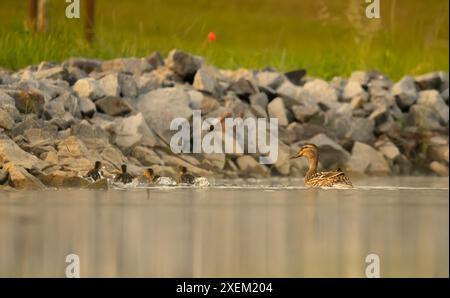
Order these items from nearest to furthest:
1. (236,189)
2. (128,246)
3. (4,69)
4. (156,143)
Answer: (128,246) → (236,189) → (156,143) → (4,69)

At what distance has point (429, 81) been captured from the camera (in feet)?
86.3

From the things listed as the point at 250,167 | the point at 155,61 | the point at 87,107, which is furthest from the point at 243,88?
the point at 87,107

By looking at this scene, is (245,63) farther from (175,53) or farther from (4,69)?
(4,69)

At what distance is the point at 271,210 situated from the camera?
48.6ft

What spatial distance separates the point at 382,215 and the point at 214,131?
633cm

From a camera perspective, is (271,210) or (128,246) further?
(271,210)

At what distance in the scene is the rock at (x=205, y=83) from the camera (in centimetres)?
2195

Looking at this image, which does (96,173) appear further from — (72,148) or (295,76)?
(295,76)

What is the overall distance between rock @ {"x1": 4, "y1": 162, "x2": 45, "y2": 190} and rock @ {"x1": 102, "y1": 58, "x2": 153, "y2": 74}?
615 cm

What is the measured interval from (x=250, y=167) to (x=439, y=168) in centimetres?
399

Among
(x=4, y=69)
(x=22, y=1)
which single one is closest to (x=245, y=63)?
(x=4, y=69)

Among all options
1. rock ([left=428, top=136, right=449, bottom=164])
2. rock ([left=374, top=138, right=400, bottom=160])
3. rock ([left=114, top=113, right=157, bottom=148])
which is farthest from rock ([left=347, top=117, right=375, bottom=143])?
rock ([left=114, top=113, right=157, bottom=148])

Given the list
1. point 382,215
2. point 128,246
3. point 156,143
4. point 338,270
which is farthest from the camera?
point 156,143

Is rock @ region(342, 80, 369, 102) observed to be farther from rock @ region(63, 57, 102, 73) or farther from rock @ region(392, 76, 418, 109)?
rock @ region(63, 57, 102, 73)
